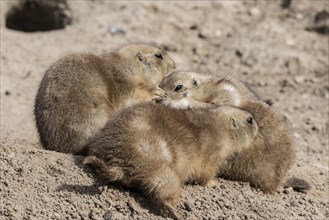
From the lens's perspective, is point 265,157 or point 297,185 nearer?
point 265,157

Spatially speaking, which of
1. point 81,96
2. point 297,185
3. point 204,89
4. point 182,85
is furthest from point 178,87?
point 297,185

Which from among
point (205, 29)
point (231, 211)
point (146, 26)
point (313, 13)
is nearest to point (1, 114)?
point (146, 26)

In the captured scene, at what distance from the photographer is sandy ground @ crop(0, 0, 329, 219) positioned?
5.80 metres

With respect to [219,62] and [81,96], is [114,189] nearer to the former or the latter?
[81,96]

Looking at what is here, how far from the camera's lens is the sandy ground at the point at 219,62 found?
580 centimetres

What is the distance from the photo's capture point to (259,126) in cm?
646

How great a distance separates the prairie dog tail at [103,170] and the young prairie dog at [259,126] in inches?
40.0

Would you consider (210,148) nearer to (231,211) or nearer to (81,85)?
(231,211)

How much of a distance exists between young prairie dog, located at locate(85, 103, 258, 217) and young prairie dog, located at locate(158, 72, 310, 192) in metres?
0.22

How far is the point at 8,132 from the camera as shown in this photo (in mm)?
8648

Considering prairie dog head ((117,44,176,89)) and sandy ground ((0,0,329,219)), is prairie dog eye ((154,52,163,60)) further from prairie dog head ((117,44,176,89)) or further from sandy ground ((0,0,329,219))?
sandy ground ((0,0,329,219))

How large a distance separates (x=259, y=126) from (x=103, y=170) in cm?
176

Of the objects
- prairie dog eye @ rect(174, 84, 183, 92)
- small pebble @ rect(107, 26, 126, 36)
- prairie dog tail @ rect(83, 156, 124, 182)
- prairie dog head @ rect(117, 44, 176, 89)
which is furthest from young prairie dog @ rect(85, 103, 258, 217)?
small pebble @ rect(107, 26, 126, 36)

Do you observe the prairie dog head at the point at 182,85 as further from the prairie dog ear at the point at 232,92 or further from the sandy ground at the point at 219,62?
the sandy ground at the point at 219,62
